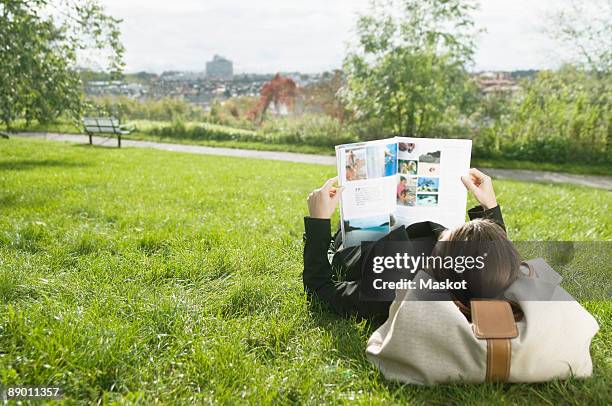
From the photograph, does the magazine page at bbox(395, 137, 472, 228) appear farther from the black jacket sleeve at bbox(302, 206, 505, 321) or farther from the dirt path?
the dirt path

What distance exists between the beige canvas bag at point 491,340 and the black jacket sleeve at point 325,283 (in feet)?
1.38

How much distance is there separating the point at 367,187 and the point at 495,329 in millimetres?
1019

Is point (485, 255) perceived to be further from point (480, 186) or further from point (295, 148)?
point (295, 148)

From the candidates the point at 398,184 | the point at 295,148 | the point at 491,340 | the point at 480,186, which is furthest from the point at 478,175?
the point at 295,148

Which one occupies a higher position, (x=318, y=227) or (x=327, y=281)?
(x=318, y=227)

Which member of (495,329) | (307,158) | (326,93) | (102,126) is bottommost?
(307,158)

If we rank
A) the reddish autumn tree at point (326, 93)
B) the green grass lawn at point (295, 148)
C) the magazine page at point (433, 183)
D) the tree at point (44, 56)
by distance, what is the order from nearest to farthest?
the magazine page at point (433, 183), the tree at point (44, 56), the green grass lawn at point (295, 148), the reddish autumn tree at point (326, 93)

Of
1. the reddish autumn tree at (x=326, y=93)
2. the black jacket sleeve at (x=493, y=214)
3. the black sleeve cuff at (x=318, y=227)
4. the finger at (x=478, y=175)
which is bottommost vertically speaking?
the black sleeve cuff at (x=318, y=227)

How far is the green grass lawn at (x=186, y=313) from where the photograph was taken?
2.00m

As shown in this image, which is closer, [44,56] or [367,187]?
[367,187]

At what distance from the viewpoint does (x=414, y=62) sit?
42.5 feet

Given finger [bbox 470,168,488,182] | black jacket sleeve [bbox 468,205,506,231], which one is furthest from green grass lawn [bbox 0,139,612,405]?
finger [bbox 470,168,488,182]

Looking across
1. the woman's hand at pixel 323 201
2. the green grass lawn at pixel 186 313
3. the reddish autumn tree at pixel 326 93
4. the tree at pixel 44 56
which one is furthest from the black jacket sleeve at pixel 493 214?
the reddish autumn tree at pixel 326 93

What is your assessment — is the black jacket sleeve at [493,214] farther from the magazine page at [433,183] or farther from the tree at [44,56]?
the tree at [44,56]
